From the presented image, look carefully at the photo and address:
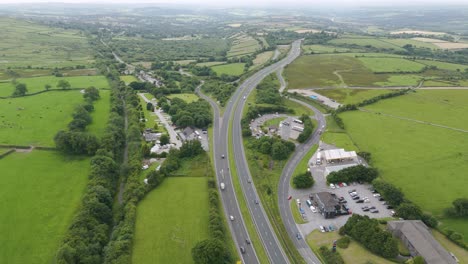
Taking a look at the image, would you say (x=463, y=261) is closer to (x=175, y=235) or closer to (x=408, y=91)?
(x=175, y=235)

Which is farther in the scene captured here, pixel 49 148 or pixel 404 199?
pixel 49 148

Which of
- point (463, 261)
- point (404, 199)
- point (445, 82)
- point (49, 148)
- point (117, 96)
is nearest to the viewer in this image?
point (463, 261)

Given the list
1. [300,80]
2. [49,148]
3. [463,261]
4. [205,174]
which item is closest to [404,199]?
[463,261]

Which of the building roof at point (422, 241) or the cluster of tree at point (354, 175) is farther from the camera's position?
the cluster of tree at point (354, 175)

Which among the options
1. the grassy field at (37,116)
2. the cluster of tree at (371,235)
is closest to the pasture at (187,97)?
the grassy field at (37,116)

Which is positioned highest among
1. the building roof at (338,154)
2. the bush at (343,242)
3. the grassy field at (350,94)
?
the grassy field at (350,94)

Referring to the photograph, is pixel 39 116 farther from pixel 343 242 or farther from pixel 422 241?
pixel 422 241

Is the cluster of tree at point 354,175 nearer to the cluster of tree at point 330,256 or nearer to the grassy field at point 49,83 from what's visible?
the cluster of tree at point 330,256
